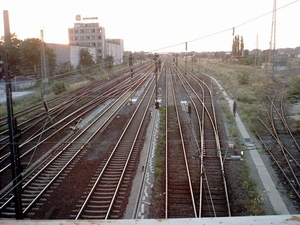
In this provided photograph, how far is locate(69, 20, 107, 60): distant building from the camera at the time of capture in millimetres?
67250

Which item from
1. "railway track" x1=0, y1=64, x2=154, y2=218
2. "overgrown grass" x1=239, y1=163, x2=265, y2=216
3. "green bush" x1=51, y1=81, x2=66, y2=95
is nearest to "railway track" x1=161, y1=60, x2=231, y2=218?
"overgrown grass" x1=239, y1=163, x2=265, y2=216

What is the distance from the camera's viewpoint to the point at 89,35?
232ft

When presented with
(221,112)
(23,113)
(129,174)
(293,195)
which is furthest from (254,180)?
(23,113)

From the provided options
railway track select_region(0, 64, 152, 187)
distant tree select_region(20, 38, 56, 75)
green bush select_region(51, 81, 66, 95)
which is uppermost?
distant tree select_region(20, 38, 56, 75)

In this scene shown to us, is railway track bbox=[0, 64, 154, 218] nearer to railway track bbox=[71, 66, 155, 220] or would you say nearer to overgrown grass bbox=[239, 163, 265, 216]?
railway track bbox=[71, 66, 155, 220]

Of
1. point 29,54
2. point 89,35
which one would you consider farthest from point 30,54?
point 89,35

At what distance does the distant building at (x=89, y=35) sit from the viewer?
221ft

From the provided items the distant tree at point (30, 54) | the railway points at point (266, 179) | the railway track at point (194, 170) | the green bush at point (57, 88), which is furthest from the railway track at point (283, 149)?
the distant tree at point (30, 54)

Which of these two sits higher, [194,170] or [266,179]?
[194,170]

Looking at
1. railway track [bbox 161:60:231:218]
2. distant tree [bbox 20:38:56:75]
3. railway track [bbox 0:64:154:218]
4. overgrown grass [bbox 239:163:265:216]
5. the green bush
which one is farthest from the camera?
distant tree [bbox 20:38:56:75]

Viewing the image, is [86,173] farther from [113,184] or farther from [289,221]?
[289,221]

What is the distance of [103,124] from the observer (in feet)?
49.0

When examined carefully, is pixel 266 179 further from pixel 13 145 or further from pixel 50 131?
pixel 50 131

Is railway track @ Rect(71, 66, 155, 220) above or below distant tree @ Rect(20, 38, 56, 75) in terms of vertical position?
below
